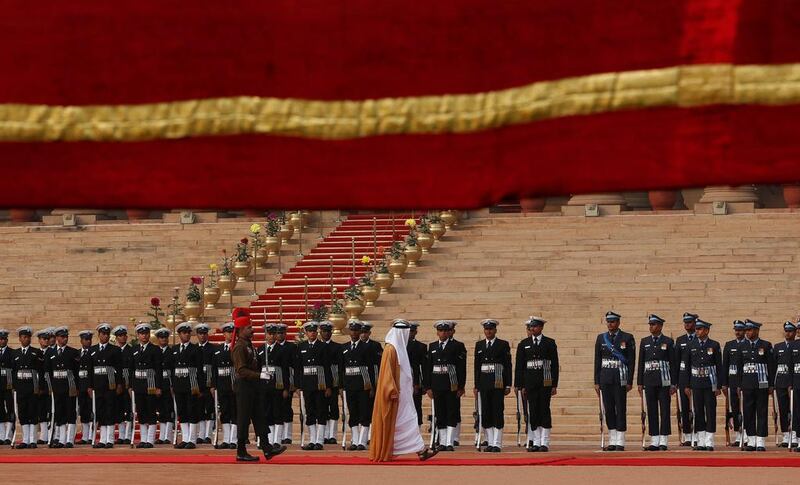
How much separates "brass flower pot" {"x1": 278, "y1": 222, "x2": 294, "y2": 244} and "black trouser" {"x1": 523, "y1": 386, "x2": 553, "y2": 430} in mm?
11279

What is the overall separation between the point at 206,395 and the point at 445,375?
132 inches

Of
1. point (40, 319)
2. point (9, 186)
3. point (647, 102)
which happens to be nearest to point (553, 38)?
point (647, 102)

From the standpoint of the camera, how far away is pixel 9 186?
3.02m

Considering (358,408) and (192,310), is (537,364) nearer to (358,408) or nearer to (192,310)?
(358,408)

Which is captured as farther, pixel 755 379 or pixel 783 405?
pixel 783 405

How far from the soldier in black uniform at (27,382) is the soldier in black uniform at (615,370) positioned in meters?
7.42

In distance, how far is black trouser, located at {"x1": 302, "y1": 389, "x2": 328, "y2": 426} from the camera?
65.9 ft

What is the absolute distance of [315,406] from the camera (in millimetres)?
20172

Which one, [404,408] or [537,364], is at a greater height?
[537,364]

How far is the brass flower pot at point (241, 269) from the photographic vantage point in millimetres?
28031

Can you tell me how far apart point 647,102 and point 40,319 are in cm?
2583

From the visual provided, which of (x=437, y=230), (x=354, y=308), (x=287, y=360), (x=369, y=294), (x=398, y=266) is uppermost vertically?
(x=437, y=230)

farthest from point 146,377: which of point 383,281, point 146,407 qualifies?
point 383,281

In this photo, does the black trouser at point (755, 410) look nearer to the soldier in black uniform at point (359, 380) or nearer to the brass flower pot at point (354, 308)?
the soldier in black uniform at point (359, 380)
